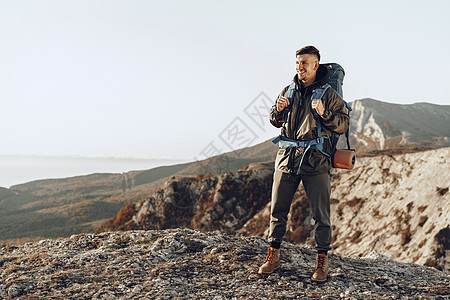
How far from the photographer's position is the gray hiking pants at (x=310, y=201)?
18.4ft

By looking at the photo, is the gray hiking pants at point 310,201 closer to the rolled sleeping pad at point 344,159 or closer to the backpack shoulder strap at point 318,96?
the rolled sleeping pad at point 344,159

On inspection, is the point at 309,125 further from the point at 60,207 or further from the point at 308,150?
the point at 60,207

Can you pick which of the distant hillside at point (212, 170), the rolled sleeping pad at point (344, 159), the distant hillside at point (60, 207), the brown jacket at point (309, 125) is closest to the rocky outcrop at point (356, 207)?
the distant hillside at point (212, 170)

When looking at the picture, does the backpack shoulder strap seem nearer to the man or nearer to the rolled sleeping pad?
the man

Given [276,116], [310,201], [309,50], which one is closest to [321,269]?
[310,201]

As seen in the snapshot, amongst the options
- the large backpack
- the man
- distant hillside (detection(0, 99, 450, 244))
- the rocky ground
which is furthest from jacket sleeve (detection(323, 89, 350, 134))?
distant hillside (detection(0, 99, 450, 244))

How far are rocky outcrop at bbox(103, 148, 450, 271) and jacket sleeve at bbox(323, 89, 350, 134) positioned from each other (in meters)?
13.1

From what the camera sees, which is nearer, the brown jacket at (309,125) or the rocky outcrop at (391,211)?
the brown jacket at (309,125)

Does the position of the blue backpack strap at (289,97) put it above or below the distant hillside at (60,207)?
above

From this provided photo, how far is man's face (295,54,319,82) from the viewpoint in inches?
220

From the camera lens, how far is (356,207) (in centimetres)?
2275

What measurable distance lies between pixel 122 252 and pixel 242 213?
22.9 meters

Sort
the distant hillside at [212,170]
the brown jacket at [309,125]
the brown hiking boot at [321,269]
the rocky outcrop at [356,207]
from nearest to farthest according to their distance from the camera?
the brown jacket at [309,125], the brown hiking boot at [321,269], the rocky outcrop at [356,207], the distant hillside at [212,170]

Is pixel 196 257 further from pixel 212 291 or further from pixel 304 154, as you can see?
pixel 304 154
